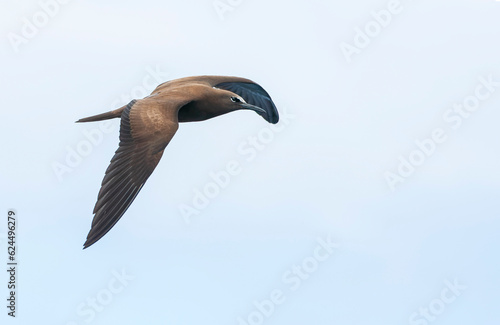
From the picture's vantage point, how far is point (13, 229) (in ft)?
69.4

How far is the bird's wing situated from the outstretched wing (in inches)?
173

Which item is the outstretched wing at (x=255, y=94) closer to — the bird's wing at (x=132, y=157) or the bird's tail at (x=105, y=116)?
the bird's tail at (x=105, y=116)

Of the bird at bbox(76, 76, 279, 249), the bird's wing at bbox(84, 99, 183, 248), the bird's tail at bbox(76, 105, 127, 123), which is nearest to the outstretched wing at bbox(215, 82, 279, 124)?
the bird at bbox(76, 76, 279, 249)

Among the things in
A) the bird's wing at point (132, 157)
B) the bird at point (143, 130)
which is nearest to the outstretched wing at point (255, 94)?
the bird at point (143, 130)

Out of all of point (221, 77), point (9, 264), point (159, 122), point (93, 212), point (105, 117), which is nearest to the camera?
point (93, 212)

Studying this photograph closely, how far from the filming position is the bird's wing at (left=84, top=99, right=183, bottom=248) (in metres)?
16.8

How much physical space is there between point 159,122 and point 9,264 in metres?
4.90

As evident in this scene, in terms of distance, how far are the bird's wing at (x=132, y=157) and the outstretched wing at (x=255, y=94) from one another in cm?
439

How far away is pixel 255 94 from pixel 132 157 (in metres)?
6.08

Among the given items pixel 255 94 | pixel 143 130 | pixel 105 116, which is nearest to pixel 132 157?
pixel 143 130

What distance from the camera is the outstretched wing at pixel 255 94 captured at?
22812 mm

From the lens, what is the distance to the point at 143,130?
17.8 meters

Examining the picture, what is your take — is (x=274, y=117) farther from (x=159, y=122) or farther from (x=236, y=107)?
(x=159, y=122)

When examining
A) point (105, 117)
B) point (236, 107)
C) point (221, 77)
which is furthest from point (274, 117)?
point (105, 117)
